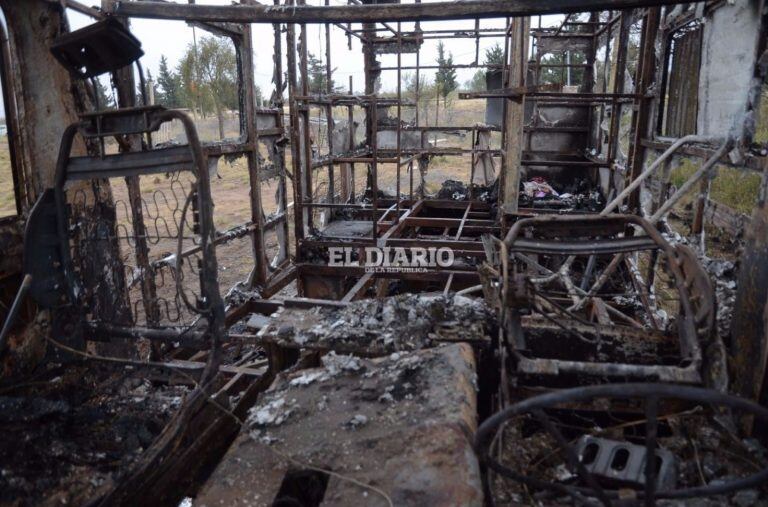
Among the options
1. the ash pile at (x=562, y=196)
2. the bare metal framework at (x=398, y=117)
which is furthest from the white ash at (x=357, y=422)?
the ash pile at (x=562, y=196)

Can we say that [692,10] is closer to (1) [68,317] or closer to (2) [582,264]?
(2) [582,264]

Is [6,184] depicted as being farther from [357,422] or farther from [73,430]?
[357,422]

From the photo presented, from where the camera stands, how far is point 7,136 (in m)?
3.53

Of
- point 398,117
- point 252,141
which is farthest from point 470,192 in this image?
point 252,141

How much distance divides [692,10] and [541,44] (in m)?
5.85

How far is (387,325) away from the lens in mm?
3326

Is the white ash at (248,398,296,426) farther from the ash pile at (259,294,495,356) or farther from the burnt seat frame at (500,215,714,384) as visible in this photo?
the burnt seat frame at (500,215,714,384)

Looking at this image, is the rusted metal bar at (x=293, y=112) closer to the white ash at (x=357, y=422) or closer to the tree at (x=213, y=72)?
the white ash at (x=357, y=422)

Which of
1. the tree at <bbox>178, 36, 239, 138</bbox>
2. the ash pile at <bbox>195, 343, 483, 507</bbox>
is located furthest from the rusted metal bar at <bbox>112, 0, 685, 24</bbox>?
the tree at <bbox>178, 36, 239, 138</bbox>

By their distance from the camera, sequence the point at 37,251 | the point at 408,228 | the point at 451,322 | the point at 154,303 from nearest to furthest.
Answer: the point at 37,251 < the point at 451,322 < the point at 154,303 < the point at 408,228

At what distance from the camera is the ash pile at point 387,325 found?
3.17 m

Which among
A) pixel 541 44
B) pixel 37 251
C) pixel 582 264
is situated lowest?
pixel 582 264

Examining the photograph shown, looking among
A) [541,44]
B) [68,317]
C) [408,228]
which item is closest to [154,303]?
[68,317]

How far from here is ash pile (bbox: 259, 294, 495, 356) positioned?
10.4 ft
